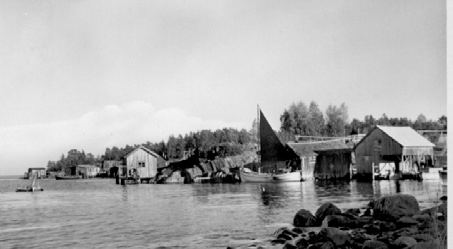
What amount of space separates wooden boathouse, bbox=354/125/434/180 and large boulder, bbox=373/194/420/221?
83.8 ft

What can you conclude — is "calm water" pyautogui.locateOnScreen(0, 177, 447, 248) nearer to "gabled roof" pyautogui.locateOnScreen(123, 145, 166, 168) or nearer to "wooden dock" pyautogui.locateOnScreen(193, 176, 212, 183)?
"gabled roof" pyautogui.locateOnScreen(123, 145, 166, 168)

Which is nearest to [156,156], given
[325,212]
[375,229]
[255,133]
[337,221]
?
→ [255,133]

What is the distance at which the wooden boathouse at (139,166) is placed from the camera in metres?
51.9

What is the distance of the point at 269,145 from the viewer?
41188 millimetres

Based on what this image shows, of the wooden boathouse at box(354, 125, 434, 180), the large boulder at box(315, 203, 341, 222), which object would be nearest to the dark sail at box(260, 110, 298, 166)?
the wooden boathouse at box(354, 125, 434, 180)

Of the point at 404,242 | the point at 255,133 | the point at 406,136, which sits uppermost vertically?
the point at 255,133

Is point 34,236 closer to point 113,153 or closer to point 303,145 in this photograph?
point 303,145

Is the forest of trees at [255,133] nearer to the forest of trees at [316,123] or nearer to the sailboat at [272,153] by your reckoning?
the forest of trees at [316,123]

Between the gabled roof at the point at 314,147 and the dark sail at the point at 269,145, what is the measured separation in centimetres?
462

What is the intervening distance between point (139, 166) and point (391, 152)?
3170cm

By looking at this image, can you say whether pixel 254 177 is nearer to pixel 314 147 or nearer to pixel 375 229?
pixel 314 147

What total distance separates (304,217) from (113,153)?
44843 millimetres

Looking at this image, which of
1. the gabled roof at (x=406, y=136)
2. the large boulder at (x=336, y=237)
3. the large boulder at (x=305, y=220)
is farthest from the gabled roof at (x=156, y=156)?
the large boulder at (x=336, y=237)

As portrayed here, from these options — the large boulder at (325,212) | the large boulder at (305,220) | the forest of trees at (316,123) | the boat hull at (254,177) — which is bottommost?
the boat hull at (254,177)
